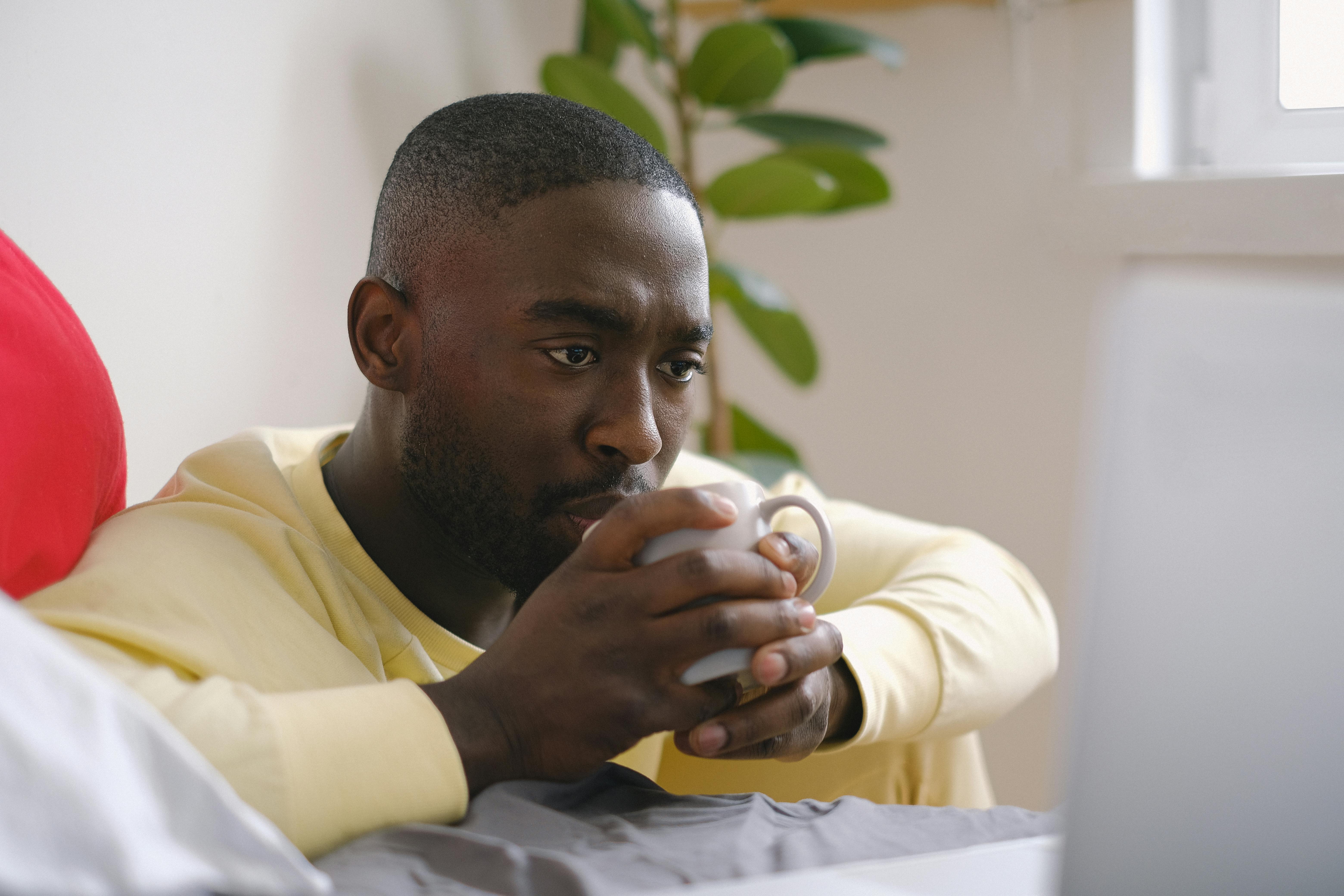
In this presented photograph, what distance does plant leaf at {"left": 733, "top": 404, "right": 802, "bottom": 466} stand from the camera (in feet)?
6.15

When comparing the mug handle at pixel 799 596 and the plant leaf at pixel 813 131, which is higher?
the plant leaf at pixel 813 131

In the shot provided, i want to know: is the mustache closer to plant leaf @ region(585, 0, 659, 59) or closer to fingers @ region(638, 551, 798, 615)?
fingers @ region(638, 551, 798, 615)

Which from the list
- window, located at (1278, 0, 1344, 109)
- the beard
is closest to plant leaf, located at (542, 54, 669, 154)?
window, located at (1278, 0, 1344, 109)

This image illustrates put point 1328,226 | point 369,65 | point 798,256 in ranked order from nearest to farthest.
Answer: point 1328,226
point 369,65
point 798,256

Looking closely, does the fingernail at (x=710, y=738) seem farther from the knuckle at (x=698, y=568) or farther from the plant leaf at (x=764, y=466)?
the plant leaf at (x=764, y=466)

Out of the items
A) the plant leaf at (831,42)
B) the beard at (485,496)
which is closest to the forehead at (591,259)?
the beard at (485,496)

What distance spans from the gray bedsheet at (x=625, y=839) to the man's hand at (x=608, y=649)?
Answer: 0.03 m

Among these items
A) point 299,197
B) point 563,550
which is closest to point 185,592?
point 563,550

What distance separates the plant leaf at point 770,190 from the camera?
5.32ft

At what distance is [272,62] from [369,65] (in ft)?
0.72

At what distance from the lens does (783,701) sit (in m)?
0.69

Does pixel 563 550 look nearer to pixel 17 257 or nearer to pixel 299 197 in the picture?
pixel 17 257

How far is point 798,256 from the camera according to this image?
7.08ft

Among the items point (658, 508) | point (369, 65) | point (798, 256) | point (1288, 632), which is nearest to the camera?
point (1288, 632)
